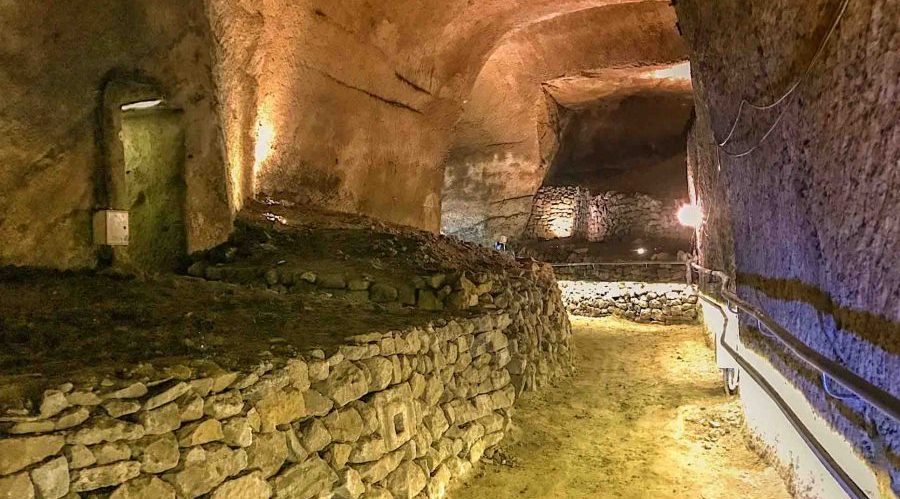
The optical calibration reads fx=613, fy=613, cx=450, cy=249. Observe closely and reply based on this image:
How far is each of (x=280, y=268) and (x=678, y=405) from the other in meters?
4.80

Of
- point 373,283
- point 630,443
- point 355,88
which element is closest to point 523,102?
point 355,88

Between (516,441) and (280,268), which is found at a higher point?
(280,268)

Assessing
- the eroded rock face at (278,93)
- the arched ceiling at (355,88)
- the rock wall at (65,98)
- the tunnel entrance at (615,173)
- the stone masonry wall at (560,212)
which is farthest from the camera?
the stone masonry wall at (560,212)

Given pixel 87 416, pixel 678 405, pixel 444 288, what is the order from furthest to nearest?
1. pixel 678 405
2. pixel 444 288
3. pixel 87 416

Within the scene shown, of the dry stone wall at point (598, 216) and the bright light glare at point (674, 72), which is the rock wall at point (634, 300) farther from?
the bright light glare at point (674, 72)

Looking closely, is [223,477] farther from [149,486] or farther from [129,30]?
[129,30]

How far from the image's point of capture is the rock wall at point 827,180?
2.57m

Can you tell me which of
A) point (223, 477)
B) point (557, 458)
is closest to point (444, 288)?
point (557, 458)

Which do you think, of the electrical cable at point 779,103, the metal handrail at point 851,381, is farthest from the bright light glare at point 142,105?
the metal handrail at point 851,381

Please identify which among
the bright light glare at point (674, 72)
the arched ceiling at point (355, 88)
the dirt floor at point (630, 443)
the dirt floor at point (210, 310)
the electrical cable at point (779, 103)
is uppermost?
the bright light glare at point (674, 72)

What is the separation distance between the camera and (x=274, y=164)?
9.69 meters

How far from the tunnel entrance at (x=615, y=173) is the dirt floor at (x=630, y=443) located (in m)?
9.06

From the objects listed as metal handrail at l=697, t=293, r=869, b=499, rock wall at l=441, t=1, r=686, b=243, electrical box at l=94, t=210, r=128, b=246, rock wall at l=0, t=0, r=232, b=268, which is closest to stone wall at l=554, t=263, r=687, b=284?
rock wall at l=441, t=1, r=686, b=243

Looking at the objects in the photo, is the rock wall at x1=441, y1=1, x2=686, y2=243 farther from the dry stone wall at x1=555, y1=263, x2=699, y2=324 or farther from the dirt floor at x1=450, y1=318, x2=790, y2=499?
the dirt floor at x1=450, y1=318, x2=790, y2=499
